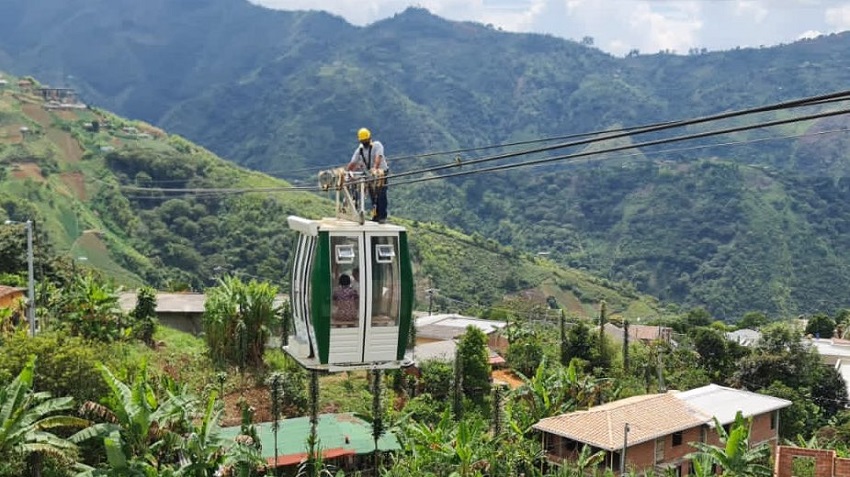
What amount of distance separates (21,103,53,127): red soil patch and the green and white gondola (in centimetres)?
7888

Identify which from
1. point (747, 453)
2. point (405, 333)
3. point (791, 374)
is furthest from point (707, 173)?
point (405, 333)

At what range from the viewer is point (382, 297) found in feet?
39.5

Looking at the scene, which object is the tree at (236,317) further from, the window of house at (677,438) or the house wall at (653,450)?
the window of house at (677,438)

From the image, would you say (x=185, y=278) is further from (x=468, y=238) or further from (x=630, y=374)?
(x=630, y=374)

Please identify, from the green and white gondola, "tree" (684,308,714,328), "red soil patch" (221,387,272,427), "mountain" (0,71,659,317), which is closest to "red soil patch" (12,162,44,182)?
"mountain" (0,71,659,317)

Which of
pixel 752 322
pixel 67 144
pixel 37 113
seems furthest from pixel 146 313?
pixel 37 113

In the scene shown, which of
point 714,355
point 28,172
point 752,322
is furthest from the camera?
point 28,172

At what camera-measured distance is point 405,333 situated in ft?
39.8

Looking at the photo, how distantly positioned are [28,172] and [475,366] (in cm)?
5271

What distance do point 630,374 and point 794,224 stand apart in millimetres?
80506

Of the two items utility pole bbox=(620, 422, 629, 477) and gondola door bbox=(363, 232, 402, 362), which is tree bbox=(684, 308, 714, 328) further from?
gondola door bbox=(363, 232, 402, 362)

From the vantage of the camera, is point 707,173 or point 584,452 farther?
point 707,173

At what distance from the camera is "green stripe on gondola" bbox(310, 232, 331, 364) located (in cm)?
1161

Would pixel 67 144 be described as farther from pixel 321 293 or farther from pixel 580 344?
pixel 321 293
